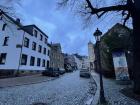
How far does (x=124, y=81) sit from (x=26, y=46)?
1812 cm

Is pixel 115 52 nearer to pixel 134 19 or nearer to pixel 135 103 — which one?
pixel 134 19

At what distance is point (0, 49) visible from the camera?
2612 cm

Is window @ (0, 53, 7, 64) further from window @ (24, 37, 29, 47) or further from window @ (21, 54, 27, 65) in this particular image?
window @ (24, 37, 29, 47)

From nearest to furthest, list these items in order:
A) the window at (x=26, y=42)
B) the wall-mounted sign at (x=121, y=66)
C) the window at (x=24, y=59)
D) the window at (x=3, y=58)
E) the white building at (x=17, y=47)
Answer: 1. the wall-mounted sign at (x=121, y=66)
2. the white building at (x=17, y=47)
3. the window at (x=3, y=58)
4. the window at (x=24, y=59)
5. the window at (x=26, y=42)

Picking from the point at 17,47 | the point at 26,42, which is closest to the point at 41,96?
the point at 17,47

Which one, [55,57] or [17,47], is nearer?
[17,47]

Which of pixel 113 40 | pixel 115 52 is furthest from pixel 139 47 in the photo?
pixel 113 40

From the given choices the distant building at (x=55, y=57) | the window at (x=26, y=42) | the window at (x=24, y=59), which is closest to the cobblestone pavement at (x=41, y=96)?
the window at (x=24, y=59)

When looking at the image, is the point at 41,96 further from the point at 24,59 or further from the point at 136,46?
the point at 24,59

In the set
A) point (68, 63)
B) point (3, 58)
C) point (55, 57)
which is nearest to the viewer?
point (3, 58)

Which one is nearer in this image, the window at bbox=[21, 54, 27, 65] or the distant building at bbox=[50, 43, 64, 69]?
the window at bbox=[21, 54, 27, 65]

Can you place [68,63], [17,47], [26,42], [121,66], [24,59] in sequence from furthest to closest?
[68,63], [26,42], [24,59], [17,47], [121,66]

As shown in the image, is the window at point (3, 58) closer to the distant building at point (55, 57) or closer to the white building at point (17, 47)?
the white building at point (17, 47)

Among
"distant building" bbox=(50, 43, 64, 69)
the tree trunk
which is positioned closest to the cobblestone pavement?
the tree trunk
